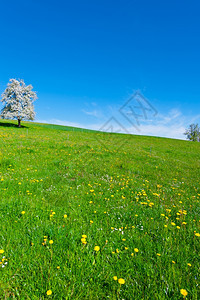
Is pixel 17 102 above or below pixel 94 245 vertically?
above

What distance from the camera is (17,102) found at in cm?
4509

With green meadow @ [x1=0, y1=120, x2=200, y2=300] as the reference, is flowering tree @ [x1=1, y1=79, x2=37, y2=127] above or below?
above

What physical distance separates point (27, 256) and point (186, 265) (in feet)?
10.4

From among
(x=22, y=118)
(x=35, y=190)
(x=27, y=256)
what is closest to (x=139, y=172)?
(x=35, y=190)

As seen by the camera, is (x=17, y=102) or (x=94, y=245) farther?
(x=17, y=102)

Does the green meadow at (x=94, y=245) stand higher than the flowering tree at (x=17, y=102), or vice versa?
the flowering tree at (x=17, y=102)

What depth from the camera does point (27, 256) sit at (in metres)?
2.78

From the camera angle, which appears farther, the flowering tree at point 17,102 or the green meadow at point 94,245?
the flowering tree at point 17,102

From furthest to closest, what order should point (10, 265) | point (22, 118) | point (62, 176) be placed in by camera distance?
point (22, 118), point (62, 176), point (10, 265)

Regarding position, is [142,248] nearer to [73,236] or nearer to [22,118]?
[73,236]

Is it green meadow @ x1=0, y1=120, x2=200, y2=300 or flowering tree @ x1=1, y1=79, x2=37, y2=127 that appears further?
flowering tree @ x1=1, y1=79, x2=37, y2=127

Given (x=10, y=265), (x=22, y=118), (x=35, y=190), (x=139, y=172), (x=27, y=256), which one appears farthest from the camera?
(x=22, y=118)

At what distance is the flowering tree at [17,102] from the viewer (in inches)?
1738

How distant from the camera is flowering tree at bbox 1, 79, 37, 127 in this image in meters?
44.2
